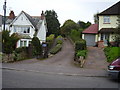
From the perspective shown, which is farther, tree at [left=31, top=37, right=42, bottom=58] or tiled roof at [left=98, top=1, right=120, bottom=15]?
tiled roof at [left=98, top=1, right=120, bottom=15]

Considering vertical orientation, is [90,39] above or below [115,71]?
above

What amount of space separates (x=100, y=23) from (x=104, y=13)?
1.71 metres

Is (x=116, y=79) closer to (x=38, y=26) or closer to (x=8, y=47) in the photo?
(x=8, y=47)

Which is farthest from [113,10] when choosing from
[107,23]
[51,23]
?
[51,23]

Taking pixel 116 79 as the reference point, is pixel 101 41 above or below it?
above

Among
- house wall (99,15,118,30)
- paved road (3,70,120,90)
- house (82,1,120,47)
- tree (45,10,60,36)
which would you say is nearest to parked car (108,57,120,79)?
paved road (3,70,120,90)

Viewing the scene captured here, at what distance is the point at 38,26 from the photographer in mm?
39156

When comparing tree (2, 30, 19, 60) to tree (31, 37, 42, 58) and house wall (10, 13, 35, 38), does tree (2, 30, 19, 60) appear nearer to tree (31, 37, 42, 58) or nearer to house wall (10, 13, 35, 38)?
tree (31, 37, 42, 58)

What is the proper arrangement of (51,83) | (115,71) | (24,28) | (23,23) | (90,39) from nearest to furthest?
1. (51,83)
2. (115,71)
3. (90,39)
4. (23,23)
5. (24,28)

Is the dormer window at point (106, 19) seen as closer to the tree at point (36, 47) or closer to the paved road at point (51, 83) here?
the tree at point (36, 47)

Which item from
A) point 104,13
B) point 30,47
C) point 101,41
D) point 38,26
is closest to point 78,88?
point 30,47

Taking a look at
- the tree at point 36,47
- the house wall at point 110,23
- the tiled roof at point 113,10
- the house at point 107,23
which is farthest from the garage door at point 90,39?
the tree at point 36,47

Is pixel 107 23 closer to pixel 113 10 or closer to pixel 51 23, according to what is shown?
pixel 113 10

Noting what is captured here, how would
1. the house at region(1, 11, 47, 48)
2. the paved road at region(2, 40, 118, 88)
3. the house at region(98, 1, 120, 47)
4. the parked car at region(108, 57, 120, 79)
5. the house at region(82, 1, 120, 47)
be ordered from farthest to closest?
the house at region(1, 11, 47, 48)
the house at region(98, 1, 120, 47)
the house at region(82, 1, 120, 47)
the parked car at region(108, 57, 120, 79)
the paved road at region(2, 40, 118, 88)
